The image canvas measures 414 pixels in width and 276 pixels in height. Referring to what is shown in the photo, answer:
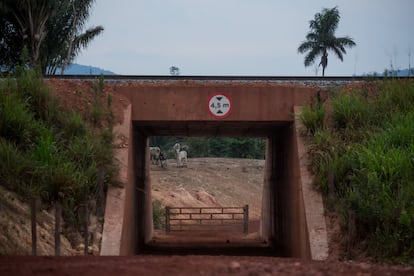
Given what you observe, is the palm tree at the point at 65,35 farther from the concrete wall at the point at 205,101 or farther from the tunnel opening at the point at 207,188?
the concrete wall at the point at 205,101

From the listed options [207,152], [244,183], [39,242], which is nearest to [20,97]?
[39,242]

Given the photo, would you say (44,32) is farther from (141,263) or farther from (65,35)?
(141,263)

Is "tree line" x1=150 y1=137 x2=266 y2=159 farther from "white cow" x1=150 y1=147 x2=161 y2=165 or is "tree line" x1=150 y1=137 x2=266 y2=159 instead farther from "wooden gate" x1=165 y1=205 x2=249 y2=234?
"wooden gate" x1=165 y1=205 x2=249 y2=234

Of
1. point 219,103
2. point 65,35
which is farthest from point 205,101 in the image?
point 65,35

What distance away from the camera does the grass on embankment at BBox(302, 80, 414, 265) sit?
9.07 meters

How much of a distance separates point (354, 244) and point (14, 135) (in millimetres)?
7099

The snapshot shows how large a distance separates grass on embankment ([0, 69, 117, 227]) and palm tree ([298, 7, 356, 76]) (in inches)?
1556

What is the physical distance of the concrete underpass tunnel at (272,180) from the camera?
12164 millimetres

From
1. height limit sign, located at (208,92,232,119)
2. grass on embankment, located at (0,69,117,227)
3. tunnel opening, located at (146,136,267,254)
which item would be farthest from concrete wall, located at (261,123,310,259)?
tunnel opening, located at (146,136,267,254)

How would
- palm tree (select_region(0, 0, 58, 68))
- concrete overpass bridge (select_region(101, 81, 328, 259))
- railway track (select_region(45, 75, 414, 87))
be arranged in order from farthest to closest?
palm tree (select_region(0, 0, 58, 68))
railway track (select_region(45, 75, 414, 87))
concrete overpass bridge (select_region(101, 81, 328, 259))

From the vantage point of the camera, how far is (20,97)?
1178cm

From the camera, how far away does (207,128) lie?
15414 mm

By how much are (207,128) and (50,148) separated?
579cm

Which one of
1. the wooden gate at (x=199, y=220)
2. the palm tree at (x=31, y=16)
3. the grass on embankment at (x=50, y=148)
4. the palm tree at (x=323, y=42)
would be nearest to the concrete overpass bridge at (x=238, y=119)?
the grass on embankment at (x=50, y=148)
